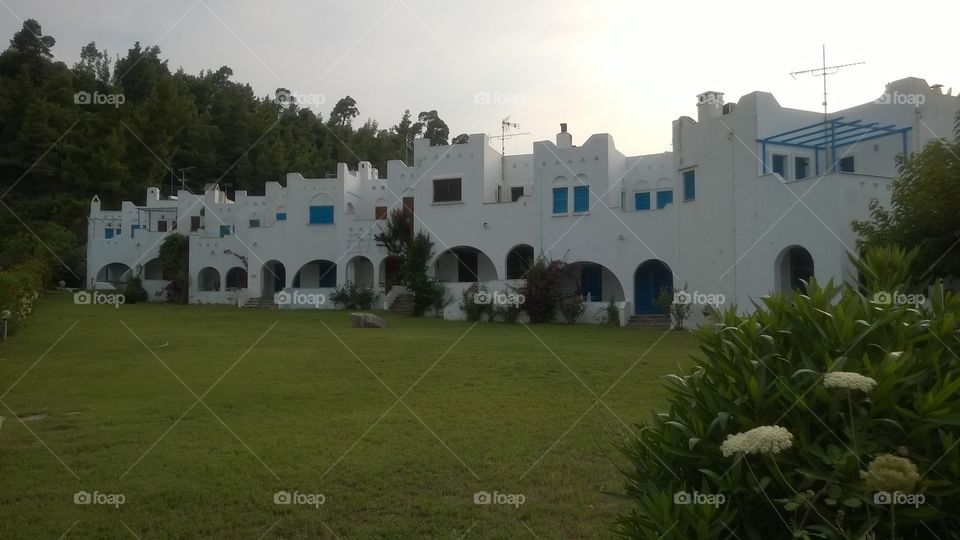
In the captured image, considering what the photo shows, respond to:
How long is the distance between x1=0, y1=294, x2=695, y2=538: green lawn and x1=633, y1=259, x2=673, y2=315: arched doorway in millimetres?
10616

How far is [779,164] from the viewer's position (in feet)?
72.4

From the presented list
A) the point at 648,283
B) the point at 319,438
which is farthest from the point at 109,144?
the point at 319,438

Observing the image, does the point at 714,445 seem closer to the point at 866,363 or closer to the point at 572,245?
the point at 866,363

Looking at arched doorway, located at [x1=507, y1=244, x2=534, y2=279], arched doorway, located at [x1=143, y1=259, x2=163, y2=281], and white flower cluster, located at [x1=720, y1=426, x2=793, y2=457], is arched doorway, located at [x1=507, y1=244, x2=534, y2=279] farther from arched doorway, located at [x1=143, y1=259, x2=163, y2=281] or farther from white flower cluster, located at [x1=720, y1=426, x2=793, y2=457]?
white flower cluster, located at [x1=720, y1=426, x2=793, y2=457]

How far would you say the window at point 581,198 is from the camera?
27.4m

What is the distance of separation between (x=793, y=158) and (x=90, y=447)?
20609mm

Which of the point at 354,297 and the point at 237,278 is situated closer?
the point at 354,297

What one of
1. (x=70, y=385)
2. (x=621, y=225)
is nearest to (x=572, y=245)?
(x=621, y=225)

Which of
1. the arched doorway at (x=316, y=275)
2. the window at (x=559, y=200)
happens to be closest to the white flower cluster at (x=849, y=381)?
the window at (x=559, y=200)

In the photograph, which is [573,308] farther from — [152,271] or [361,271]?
[152,271]

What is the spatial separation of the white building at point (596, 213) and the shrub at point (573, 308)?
1.67 feet

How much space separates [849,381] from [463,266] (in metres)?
29.8

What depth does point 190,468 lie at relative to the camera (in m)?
6.61

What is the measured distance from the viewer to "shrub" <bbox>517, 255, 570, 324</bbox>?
84.9ft
